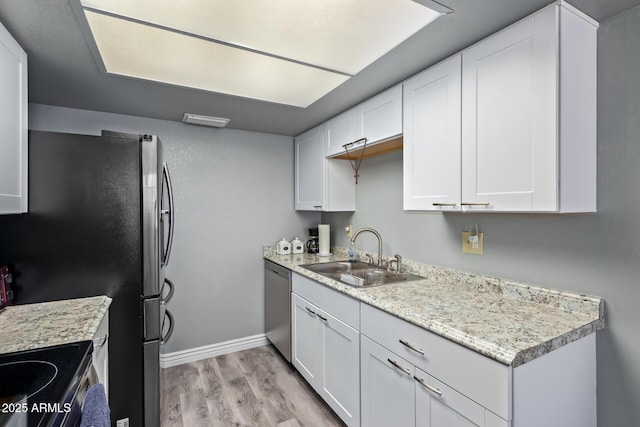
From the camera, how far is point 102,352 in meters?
1.50

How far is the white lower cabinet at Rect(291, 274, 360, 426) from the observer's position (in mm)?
1783

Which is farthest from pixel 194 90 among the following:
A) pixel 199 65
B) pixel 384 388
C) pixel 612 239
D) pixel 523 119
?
pixel 612 239

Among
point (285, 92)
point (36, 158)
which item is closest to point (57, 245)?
point (36, 158)

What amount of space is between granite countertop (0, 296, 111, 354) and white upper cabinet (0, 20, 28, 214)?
1.58 ft

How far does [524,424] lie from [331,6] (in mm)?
1687

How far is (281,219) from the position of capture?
3.29 metres

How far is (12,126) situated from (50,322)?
908mm

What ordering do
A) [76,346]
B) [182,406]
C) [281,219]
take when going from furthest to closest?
[281,219] < [182,406] < [76,346]

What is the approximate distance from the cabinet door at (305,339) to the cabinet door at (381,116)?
1.29 metres

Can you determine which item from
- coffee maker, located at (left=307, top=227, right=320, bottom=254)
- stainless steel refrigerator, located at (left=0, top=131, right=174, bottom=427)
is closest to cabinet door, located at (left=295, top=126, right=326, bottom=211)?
coffee maker, located at (left=307, top=227, right=320, bottom=254)

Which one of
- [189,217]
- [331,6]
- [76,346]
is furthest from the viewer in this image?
[189,217]

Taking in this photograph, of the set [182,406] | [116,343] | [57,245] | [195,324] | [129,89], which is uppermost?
[129,89]

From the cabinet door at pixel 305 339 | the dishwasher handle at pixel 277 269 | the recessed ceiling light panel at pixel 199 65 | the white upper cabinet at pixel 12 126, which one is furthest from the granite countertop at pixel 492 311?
the white upper cabinet at pixel 12 126

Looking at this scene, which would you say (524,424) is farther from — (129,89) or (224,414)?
(129,89)
